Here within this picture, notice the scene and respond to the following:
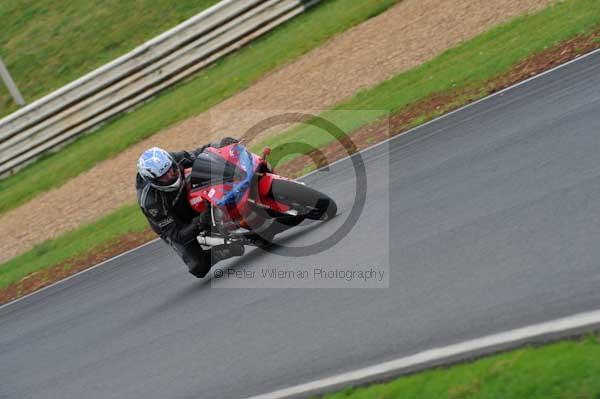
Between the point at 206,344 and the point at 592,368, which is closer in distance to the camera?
the point at 592,368

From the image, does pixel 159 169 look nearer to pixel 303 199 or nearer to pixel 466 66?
pixel 303 199

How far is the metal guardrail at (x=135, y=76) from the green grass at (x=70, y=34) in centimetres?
283

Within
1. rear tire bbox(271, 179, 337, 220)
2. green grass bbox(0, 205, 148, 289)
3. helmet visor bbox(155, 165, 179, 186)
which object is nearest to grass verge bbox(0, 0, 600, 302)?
green grass bbox(0, 205, 148, 289)

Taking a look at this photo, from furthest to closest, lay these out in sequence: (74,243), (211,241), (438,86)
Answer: (74,243), (438,86), (211,241)

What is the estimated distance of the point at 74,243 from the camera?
13.5 m

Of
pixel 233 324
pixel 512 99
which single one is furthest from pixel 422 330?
pixel 512 99

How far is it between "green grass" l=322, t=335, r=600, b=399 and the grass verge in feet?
21.5

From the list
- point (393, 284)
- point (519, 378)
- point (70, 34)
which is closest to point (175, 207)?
point (393, 284)

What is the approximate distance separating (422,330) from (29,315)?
6.82 m

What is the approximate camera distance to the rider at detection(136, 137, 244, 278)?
8.08 metres

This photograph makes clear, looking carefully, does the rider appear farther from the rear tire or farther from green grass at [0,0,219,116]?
green grass at [0,0,219,116]

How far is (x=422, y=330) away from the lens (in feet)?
18.3

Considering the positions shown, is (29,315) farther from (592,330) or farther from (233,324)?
(592,330)

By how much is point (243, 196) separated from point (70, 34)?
17667mm
